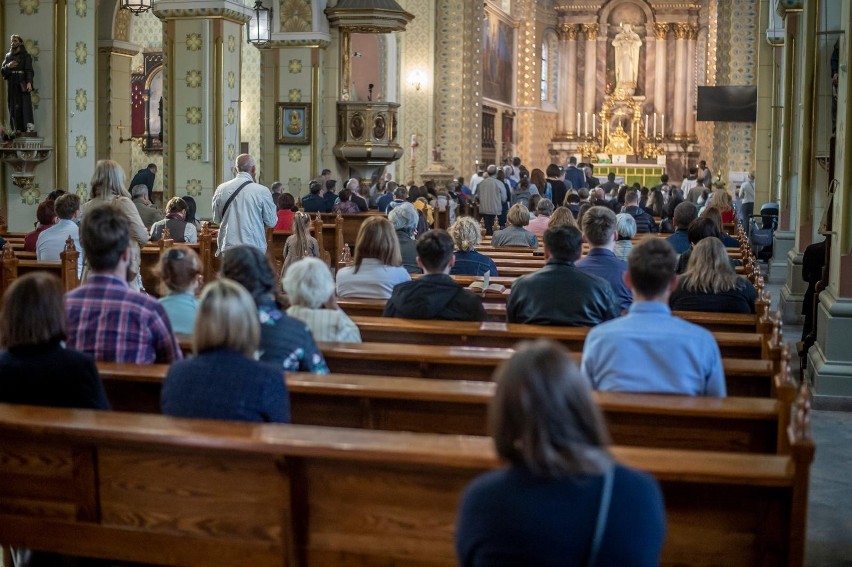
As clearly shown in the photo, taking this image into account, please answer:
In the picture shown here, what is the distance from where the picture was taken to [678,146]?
3288 centimetres

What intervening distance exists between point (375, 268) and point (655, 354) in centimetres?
300

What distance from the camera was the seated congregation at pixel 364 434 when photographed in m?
2.05

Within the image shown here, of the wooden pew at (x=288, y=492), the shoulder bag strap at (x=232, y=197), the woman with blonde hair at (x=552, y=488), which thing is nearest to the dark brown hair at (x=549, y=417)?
the woman with blonde hair at (x=552, y=488)

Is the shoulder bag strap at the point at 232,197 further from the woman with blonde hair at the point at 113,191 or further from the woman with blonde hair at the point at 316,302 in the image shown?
the woman with blonde hair at the point at 316,302

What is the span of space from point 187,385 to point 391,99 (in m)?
18.8

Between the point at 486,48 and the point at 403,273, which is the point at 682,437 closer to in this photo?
the point at 403,273

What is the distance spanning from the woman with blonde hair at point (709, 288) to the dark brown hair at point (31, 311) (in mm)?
3990

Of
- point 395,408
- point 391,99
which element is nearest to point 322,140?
point 391,99

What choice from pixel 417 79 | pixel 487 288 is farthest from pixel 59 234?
pixel 417 79

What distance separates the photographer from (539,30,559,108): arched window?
33.7m

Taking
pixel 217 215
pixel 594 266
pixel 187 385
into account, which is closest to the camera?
pixel 187 385

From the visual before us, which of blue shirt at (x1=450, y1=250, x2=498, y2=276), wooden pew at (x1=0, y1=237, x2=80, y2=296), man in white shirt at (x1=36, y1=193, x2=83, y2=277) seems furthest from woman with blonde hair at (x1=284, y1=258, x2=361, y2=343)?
man in white shirt at (x1=36, y1=193, x2=83, y2=277)

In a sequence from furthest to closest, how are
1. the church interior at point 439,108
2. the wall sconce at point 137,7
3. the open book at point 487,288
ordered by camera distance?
the wall sconce at point 137,7
the church interior at point 439,108
the open book at point 487,288

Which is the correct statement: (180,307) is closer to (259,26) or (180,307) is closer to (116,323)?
(116,323)
